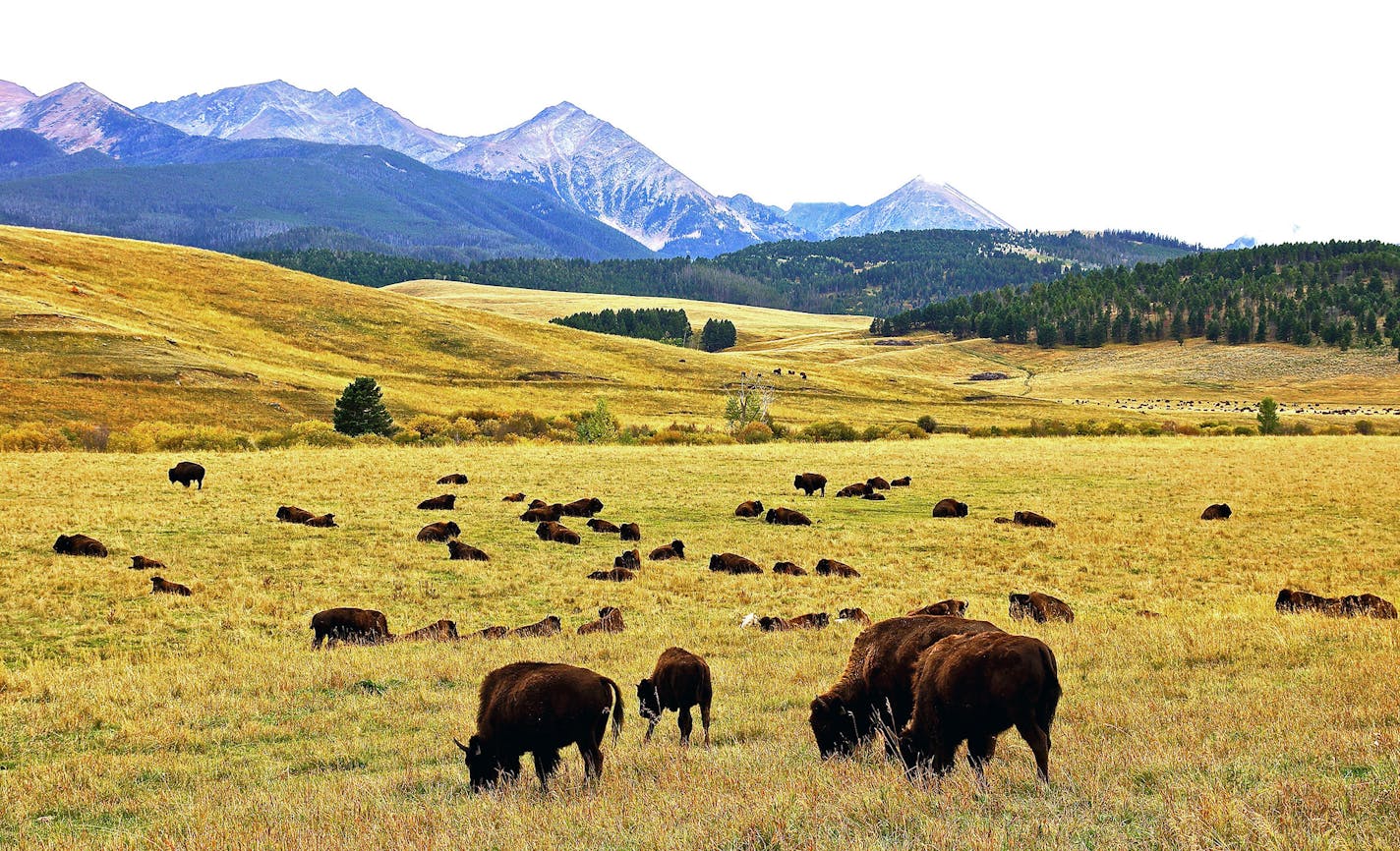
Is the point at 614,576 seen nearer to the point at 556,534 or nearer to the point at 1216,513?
the point at 556,534

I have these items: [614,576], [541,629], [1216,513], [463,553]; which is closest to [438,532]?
[463,553]

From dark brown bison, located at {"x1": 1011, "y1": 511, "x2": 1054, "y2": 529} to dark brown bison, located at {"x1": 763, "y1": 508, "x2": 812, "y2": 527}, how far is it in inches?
254

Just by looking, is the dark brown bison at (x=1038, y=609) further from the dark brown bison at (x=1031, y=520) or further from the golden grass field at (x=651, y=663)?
the dark brown bison at (x=1031, y=520)

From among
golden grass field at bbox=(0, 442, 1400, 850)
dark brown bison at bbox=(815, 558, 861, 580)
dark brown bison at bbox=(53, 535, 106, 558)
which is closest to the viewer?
golden grass field at bbox=(0, 442, 1400, 850)

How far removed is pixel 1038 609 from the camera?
1630 centimetres

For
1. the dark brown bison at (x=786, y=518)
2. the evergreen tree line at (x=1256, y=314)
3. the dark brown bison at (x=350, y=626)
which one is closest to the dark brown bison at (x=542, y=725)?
the dark brown bison at (x=350, y=626)

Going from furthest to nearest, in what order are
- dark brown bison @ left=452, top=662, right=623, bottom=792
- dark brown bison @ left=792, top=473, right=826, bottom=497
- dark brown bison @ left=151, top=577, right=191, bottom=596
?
1. dark brown bison @ left=792, top=473, right=826, bottom=497
2. dark brown bison @ left=151, top=577, right=191, bottom=596
3. dark brown bison @ left=452, top=662, right=623, bottom=792

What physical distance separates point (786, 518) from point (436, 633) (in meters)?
15.1

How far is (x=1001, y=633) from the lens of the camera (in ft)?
24.1

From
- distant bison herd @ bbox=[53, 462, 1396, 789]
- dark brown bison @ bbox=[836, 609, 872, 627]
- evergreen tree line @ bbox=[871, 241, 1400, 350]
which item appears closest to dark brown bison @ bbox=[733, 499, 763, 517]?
dark brown bison @ bbox=[836, 609, 872, 627]

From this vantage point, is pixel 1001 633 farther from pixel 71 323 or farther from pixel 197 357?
pixel 71 323

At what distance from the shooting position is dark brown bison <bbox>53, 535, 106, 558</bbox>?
20.5 m

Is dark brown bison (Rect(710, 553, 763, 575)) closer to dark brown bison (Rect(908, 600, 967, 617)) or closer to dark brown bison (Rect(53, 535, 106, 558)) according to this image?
dark brown bison (Rect(908, 600, 967, 617))

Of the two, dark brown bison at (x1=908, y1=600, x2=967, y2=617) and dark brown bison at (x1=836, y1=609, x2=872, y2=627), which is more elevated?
dark brown bison at (x1=908, y1=600, x2=967, y2=617)
